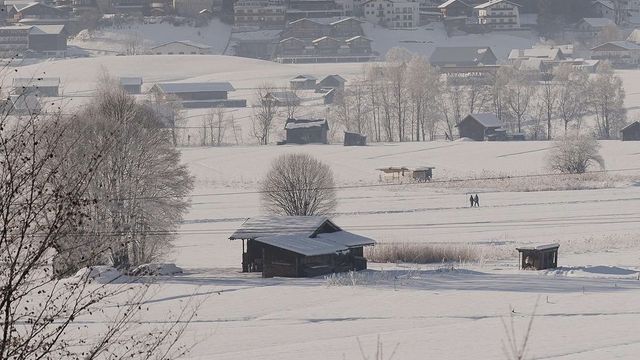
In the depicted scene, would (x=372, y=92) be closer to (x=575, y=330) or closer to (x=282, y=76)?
(x=282, y=76)

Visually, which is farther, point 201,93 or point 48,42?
point 48,42

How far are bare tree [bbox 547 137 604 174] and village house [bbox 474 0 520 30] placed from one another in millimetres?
89021

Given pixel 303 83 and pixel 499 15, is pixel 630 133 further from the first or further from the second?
pixel 499 15

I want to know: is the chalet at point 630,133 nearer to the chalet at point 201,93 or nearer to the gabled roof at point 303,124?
the gabled roof at point 303,124

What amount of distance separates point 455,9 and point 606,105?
64348mm

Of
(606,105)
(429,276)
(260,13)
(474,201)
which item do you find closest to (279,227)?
(429,276)

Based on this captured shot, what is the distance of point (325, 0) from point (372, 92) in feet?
205

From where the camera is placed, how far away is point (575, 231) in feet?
142

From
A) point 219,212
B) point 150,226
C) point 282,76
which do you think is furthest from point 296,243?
point 282,76

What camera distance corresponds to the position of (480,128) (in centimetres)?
8500

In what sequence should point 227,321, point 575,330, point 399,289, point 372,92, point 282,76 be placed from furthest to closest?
1. point 282,76
2. point 372,92
3. point 399,289
4. point 227,321
5. point 575,330

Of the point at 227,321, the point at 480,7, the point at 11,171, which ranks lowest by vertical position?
the point at 227,321

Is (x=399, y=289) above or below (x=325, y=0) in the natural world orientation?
below

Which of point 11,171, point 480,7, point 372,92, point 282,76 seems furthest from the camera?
point 480,7
